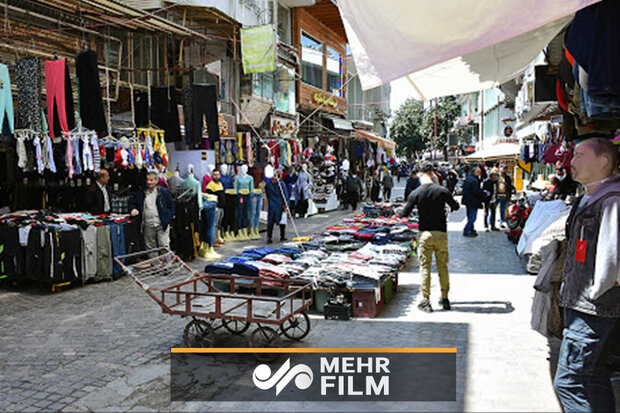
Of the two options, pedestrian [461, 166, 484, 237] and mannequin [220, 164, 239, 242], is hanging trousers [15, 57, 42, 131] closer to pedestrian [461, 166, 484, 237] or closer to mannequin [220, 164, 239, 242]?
mannequin [220, 164, 239, 242]

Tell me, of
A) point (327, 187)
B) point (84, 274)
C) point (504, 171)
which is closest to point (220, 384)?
point (84, 274)

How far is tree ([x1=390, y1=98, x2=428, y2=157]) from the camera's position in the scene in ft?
186

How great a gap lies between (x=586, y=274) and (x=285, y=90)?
20.2 metres

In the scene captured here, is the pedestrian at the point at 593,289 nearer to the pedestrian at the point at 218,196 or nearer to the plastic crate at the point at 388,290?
the plastic crate at the point at 388,290

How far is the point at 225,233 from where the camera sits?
1487cm

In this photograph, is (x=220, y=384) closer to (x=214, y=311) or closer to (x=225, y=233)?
(x=214, y=311)

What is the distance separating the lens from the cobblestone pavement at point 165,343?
460cm

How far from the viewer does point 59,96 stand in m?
9.85

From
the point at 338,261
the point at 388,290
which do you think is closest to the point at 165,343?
the point at 338,261

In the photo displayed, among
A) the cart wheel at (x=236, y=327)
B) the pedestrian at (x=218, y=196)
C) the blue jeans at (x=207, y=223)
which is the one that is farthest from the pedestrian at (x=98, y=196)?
the cart wheel at (x=236, y=327)

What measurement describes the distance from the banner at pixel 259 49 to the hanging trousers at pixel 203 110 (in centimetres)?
345

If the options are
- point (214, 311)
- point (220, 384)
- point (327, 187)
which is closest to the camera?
point (220, 384)

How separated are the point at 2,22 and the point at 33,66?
2448 mm

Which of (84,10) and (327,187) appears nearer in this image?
(84,10)
